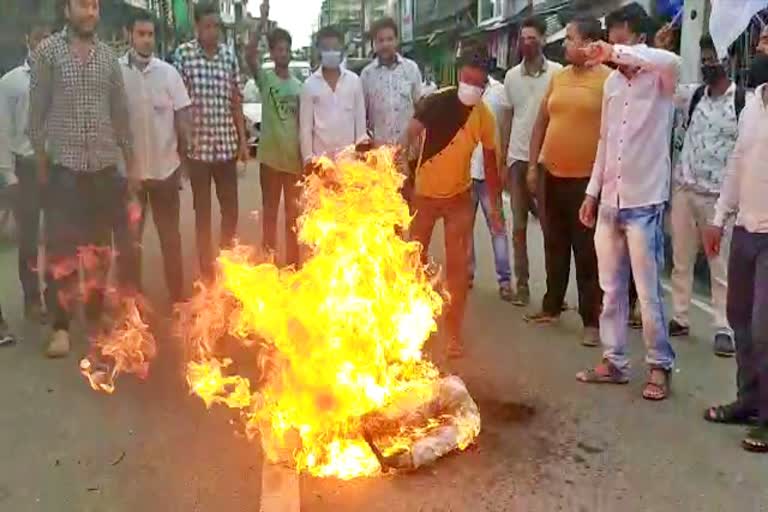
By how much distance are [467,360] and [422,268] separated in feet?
2.91

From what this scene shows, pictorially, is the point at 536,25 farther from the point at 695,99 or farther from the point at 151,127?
the point at 151,127

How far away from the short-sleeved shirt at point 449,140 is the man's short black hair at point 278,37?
7.31 feet

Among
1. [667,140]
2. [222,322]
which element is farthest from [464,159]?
[222,322]

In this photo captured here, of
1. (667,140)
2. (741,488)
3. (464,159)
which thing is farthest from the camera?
(464,159)

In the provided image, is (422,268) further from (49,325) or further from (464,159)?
(49,325)

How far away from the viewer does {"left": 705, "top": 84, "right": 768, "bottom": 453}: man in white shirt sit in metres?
4.62

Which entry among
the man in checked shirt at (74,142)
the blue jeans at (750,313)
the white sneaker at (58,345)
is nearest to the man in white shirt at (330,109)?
the man in checked shirt at (74,142)

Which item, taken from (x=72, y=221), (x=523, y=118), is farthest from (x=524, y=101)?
(x=72, y=221)

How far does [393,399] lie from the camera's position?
4.63m

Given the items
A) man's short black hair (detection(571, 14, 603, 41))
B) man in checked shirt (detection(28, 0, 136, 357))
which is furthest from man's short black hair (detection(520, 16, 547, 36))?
man in checked shirt (detection(28, 0, 136, 357))

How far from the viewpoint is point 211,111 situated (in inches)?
277

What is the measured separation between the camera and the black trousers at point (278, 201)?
7695 mm

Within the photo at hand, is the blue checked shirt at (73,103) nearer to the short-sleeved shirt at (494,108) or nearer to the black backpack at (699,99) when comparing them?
the short-sleeved shirt at (494,108)

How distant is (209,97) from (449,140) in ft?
7.32
